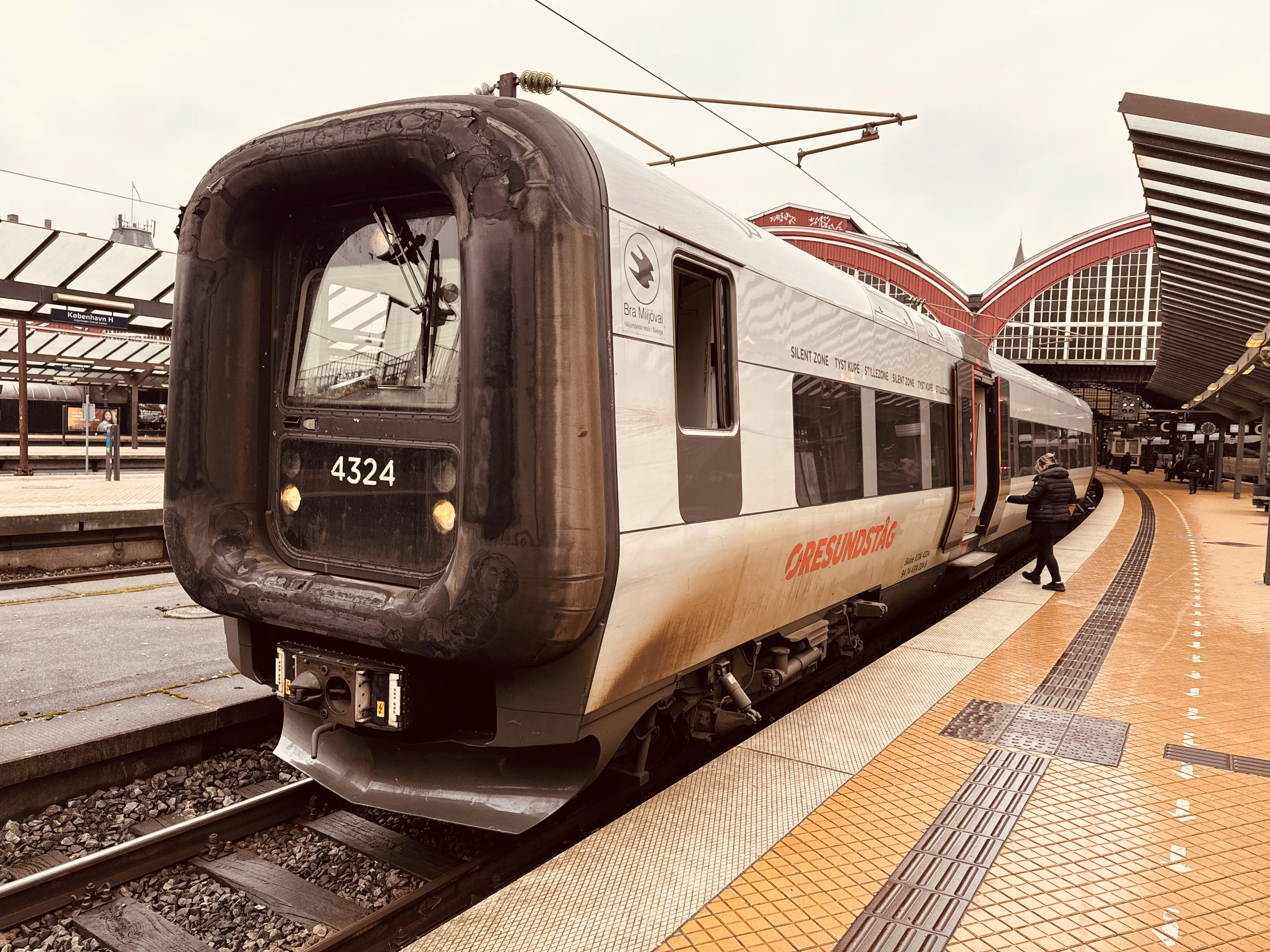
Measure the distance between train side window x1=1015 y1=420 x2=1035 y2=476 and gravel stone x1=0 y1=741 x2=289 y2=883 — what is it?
10.0 meters

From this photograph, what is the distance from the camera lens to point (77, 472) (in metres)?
20.5

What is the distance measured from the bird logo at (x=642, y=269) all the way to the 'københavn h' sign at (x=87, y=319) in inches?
535

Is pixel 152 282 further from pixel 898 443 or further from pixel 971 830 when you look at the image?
pixel 971 830

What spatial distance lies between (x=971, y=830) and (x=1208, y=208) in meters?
7.96

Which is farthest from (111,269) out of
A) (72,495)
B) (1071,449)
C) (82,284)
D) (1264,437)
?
(1264,437)

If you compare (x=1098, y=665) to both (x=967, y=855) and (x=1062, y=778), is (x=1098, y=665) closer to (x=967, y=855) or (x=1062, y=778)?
(x=1062, y=778)

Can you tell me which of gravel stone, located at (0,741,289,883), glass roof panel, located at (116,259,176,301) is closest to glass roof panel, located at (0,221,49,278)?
glass roof panel, located at (116,259,176,301)

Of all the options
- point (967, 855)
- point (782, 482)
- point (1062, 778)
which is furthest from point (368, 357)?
point (1062, 778)

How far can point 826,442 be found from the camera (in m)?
5.24

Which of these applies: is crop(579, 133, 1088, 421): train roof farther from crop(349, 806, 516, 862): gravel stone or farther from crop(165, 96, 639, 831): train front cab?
crop(349, 806, 516, 862): gravel stone

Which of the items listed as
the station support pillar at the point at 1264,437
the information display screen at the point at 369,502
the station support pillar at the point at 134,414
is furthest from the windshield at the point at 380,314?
Result: the station support pillar at the point at 1264,437

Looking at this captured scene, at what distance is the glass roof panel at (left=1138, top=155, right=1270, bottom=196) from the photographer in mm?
7902

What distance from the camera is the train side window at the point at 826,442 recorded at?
486cm

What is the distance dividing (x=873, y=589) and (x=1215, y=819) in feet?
9.56
